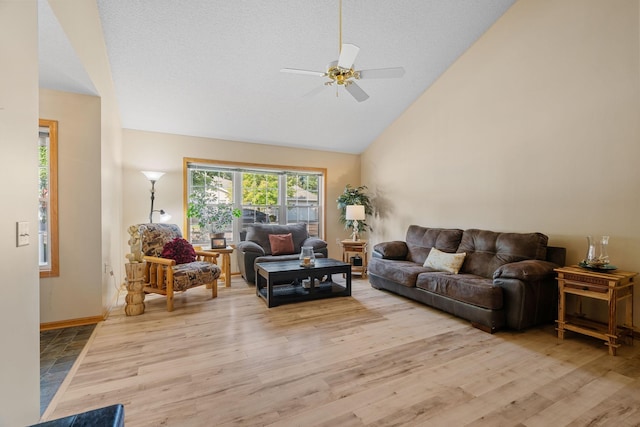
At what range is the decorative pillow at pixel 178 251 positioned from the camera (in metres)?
3.74

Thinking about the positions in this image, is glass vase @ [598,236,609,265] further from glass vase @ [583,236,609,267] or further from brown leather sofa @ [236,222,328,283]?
brown leather sofa @ [236,222,328,283]

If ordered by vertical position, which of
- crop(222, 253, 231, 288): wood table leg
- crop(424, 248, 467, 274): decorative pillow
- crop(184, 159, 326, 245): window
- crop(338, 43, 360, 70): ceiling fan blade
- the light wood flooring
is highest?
crop(338, 43, 360, 70): ceiling fan blade

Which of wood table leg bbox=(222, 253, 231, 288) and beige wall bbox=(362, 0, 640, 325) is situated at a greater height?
beige wall bbox=(362, 0, 640, 325)

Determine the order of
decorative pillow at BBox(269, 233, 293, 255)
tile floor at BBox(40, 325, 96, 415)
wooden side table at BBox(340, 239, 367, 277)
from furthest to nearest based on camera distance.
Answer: wooden side table at BBox(340, 239, 367, 277), decorative pillow at BBox(269, 233, 293, 255), tile floor at BBox(40, 325, 96, 415)

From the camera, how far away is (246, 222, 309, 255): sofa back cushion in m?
4.89

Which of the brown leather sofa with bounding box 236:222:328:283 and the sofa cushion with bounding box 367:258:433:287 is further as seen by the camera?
the brown leather sofa with bounding box 236:222:328:283

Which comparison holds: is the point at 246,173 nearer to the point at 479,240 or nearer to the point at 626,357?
the point at 479,240

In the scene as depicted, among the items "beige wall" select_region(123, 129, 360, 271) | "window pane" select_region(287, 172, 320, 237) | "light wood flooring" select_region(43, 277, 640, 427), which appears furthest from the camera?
"window pane" select_region(287, 172, 320, 237)

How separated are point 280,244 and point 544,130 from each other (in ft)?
12.7

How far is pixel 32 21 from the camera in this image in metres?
1.43

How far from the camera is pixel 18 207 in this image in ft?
4.36

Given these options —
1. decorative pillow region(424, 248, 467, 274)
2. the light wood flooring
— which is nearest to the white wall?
the light wood flooring

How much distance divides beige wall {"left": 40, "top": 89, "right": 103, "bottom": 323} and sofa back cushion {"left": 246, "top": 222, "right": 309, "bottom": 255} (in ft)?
7.28

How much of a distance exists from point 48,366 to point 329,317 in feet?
7.84
